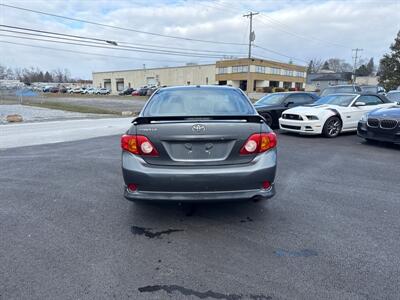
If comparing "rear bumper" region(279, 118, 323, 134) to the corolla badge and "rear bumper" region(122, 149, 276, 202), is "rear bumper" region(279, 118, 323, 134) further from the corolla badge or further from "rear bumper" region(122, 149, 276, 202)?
the corolla badge

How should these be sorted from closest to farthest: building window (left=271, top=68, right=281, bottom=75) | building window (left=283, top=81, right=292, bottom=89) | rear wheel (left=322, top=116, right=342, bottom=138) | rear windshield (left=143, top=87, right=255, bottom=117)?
rear windshield (left=143, top=87, right=255, bottom=117)
rear wheel (left=322, top=116, right=342, bottom=138)
building window (left=271, top=68, right=281, bottom=75)
building window (left=283, top=81, right=292, bottom=89)

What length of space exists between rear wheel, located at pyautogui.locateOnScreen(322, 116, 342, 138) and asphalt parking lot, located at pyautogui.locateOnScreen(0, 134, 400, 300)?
4318 mm

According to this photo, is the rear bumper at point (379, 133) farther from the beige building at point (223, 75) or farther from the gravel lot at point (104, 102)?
the beige building at point (223, 75)

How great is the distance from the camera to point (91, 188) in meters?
4.80

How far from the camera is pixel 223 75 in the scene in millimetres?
66438

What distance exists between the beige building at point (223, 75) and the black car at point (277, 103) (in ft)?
138

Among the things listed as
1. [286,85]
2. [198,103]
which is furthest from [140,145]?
[286,85]

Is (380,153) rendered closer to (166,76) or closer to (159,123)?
(159,123)

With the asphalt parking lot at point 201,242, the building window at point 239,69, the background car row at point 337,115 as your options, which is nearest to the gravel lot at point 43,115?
the background car row at point 337,115

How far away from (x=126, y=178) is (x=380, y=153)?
22.0ft

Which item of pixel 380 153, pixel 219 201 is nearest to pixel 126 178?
pixel 219 201

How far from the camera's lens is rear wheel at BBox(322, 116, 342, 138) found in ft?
31.1

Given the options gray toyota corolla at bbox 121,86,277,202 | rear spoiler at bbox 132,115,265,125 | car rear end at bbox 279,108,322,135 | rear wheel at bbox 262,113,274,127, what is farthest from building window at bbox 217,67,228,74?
gray toyota corolla at bbox 121,86,277,202

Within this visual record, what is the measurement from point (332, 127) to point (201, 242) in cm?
796
